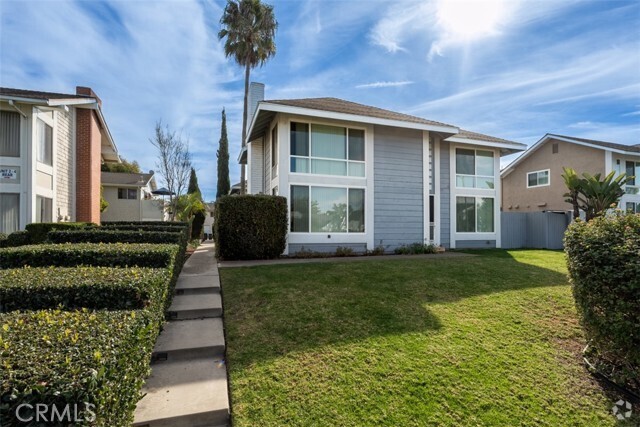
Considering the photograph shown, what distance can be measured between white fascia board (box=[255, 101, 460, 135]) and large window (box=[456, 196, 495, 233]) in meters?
3.72

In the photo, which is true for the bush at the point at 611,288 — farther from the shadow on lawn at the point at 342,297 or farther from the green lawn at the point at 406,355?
the shadow on lawn at the point at 342,297

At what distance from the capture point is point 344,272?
23.9 feet

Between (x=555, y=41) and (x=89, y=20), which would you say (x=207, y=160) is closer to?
(x=89, y=20)

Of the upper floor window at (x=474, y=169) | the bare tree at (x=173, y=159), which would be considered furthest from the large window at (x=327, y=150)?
the bare tree at (x=173, y=159)

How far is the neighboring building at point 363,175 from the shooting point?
35.3 feet

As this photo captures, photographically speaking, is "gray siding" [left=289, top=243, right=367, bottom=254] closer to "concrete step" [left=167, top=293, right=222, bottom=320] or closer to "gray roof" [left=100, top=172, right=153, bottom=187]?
"concrete step" [left=167, top=293, right=222, bottom=320]

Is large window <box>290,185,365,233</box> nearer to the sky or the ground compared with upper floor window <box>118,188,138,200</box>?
nearer to the ground

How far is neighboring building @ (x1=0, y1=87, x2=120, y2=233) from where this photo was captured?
9891 mm

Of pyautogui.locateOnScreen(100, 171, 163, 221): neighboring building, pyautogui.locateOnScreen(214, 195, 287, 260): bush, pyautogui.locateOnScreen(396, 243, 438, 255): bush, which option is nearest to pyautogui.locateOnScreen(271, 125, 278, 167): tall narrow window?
pyautogui.locateOnScreen(214, 195, 287, 260): bush

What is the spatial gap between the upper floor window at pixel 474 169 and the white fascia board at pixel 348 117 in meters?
2.43

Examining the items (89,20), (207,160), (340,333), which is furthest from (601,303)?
(207,160)

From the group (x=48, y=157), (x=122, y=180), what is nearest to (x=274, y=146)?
(x=48, y=157)

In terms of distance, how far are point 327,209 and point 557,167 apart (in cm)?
1903

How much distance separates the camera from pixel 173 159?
58.2 ft
